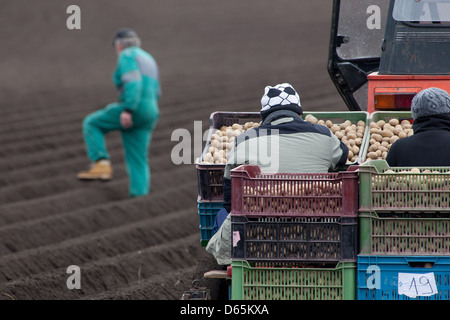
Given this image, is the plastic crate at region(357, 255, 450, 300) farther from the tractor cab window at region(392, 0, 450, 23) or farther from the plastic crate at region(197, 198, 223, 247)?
the tractor cab window at region(392, 0, 450, 23)

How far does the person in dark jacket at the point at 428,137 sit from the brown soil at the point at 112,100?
1.51 metres

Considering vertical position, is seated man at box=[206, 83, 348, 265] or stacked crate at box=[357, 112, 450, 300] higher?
seated man at box=[206, 83, 348, 265]

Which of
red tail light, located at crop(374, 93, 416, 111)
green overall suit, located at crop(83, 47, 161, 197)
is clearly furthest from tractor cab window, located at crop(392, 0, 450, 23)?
green overall suit, located at crop(83, 47, 161, 197)

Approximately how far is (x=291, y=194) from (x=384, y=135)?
55.3 inches

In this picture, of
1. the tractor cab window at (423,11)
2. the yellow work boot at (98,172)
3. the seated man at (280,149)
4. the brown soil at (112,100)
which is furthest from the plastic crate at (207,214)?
the yellow work boot at (98,172)

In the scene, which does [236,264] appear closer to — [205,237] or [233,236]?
[233,236]

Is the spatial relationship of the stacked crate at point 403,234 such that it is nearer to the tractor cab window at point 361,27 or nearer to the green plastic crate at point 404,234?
the green plastic crate at point 404,234

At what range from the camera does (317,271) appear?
3904mm

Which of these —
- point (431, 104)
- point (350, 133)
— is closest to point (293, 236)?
point (431, 104)

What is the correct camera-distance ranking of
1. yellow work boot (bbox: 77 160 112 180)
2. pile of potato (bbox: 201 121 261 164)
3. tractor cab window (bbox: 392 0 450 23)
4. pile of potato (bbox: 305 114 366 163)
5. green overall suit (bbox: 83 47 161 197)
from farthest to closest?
1. yellow work boot (bbox: 77 160 112 180)
2. green overall suit (bbox: 83 47 161 197)
3. tractor cab window (bbox: 392 0 450 23)
4. pile of potato (bbox: 305 114 366 163)
5. pile of potato (bbox: 201 121 261 164)

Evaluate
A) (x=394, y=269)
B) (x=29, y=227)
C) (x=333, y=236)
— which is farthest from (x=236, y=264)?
(x=29, y=227)

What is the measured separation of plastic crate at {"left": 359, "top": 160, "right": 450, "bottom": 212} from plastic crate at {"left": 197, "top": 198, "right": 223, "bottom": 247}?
1148 millimetres

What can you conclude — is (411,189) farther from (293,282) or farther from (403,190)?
(293,282)

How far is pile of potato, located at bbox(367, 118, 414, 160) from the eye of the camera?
5027 mm
